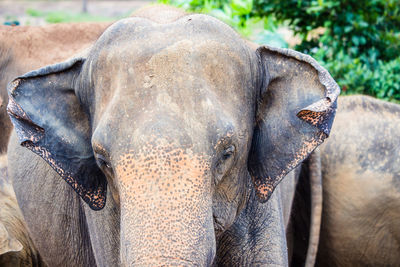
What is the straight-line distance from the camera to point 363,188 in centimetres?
275

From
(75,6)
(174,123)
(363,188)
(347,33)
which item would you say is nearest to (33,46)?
(347,33)

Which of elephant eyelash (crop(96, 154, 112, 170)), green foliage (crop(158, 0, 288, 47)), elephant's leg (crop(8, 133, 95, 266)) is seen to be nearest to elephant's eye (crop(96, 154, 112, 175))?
elephant eyelash (crop(96, 154, 112, 170))

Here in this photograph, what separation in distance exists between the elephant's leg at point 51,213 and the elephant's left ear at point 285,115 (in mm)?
774

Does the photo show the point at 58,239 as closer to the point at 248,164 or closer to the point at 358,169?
the point at 248,164

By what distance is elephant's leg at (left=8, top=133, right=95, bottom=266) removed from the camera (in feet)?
8.05

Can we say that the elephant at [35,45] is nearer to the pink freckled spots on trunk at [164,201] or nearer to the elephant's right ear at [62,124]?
the elephant's right ear at [62,124]

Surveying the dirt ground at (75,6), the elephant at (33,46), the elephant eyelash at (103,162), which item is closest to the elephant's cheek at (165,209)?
the elephant eyelash at (103,162)

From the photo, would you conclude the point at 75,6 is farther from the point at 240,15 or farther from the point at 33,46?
the point at 33,46

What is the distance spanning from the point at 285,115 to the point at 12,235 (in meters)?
1.46

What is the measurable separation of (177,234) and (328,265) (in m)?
1.70

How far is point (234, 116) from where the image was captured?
174 cm

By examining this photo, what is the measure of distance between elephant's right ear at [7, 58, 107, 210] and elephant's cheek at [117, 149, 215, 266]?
0.43m

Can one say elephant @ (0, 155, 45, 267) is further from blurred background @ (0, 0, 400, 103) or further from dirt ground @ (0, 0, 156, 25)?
dirt ground @ (0, 0, 156, 25)

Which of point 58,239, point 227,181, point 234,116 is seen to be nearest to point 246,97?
point 234,116
